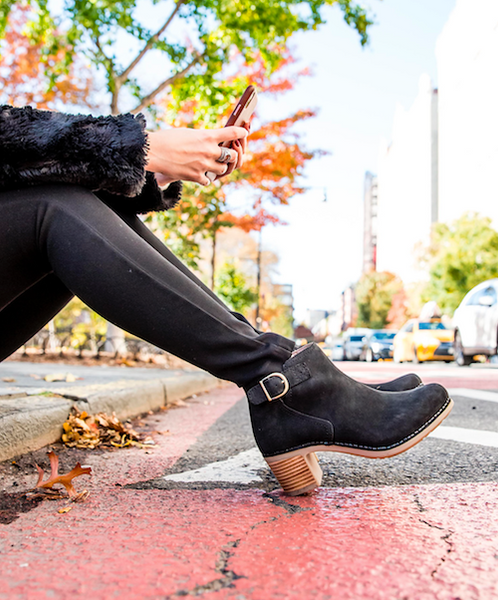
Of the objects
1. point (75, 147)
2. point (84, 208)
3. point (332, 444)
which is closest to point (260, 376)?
point (332, 444)

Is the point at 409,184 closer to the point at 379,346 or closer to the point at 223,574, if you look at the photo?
the point at 379,346

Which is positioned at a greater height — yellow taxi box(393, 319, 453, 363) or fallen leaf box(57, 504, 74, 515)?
fallen leaf box(57, 504, 74, 515)

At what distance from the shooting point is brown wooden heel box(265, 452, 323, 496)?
4.70 feet

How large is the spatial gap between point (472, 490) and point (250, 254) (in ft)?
134

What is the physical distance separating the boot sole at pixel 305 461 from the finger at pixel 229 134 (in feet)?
2.83

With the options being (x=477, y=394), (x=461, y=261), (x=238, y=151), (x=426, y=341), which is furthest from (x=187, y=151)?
(x=461, y=261)

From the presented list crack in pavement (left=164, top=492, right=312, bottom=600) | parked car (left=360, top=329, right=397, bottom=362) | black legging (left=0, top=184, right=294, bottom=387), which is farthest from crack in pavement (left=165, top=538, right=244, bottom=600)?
parked car (left=360, top=329, right=397, bottom=362)

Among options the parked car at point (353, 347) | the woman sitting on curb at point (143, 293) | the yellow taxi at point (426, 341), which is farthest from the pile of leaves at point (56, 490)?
the parked car at point (353, 347)

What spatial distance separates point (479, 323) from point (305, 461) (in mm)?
9905

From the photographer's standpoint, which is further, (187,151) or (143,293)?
(187,151)

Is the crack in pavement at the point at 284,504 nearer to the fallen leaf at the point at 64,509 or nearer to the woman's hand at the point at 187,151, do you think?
the fallen leaf at the point at 64,509

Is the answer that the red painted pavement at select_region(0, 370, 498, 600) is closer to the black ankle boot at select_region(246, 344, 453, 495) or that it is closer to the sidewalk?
the black ankle boot at select_region(246, 344, 453, 495)

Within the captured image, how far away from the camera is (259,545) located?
1123 mm

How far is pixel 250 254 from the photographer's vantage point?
42094 millimetres
